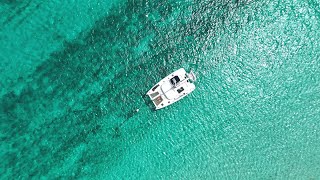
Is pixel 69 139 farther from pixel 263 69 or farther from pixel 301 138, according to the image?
→ pixel 301 138

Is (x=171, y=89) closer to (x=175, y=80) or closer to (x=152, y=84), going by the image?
(x=175, y=80)

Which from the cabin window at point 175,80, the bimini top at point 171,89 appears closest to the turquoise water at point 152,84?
the bimini top at point 171,89

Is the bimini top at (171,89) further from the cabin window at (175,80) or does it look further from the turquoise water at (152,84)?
the turquoise water at (152,84)

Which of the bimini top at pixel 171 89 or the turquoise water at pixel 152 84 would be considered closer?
the bimini top at pixel 171 89

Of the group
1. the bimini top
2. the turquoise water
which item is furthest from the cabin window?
the turquoise water

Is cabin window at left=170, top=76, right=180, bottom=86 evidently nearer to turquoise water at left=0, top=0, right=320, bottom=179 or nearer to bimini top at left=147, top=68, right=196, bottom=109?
bimini top at left=147, top=68, right=196, bottom=109

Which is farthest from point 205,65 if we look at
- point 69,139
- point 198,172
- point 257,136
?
point 69,139

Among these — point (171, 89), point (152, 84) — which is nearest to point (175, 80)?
point (171, 89)
